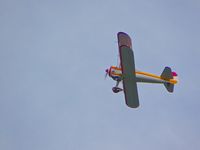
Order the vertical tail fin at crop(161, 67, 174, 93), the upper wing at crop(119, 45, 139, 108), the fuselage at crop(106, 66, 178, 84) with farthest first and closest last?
the vertical tail fin at crop(161, 67, 174, 93)
the fuselage at crop(106, 66, 178, 84)
the upper wing at crop(119, 45, 139, 108)

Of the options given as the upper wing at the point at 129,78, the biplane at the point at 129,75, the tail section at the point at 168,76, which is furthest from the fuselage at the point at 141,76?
the upper wing at the point at 129,78

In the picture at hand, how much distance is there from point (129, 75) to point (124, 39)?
3.34m

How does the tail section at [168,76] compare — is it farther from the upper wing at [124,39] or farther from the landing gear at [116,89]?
the upper wing at [124,39]

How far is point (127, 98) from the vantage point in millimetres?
35875

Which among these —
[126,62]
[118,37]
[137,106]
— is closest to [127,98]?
[137,106]

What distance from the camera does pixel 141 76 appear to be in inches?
1454

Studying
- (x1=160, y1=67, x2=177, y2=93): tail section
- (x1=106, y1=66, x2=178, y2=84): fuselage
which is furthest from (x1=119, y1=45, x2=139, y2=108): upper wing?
(x1=160, y1=67, x2=177, y2=93): tail section

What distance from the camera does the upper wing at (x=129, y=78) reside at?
113ft

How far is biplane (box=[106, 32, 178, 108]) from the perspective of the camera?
34.6 m

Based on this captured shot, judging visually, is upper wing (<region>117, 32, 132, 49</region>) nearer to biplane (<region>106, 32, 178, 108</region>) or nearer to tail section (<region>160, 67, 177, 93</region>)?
biplane (<region>106, 32, 178, 108</region>)

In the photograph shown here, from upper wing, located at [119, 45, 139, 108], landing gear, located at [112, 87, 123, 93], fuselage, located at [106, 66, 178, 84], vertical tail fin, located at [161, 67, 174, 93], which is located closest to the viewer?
upper wing, located at [119, 45, 139, 108]

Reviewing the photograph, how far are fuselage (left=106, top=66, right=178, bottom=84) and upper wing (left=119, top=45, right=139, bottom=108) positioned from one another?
2.56 ft

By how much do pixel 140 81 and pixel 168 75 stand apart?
3.09 m

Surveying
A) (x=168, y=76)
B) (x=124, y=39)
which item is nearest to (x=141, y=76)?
(x=168, y=76)
